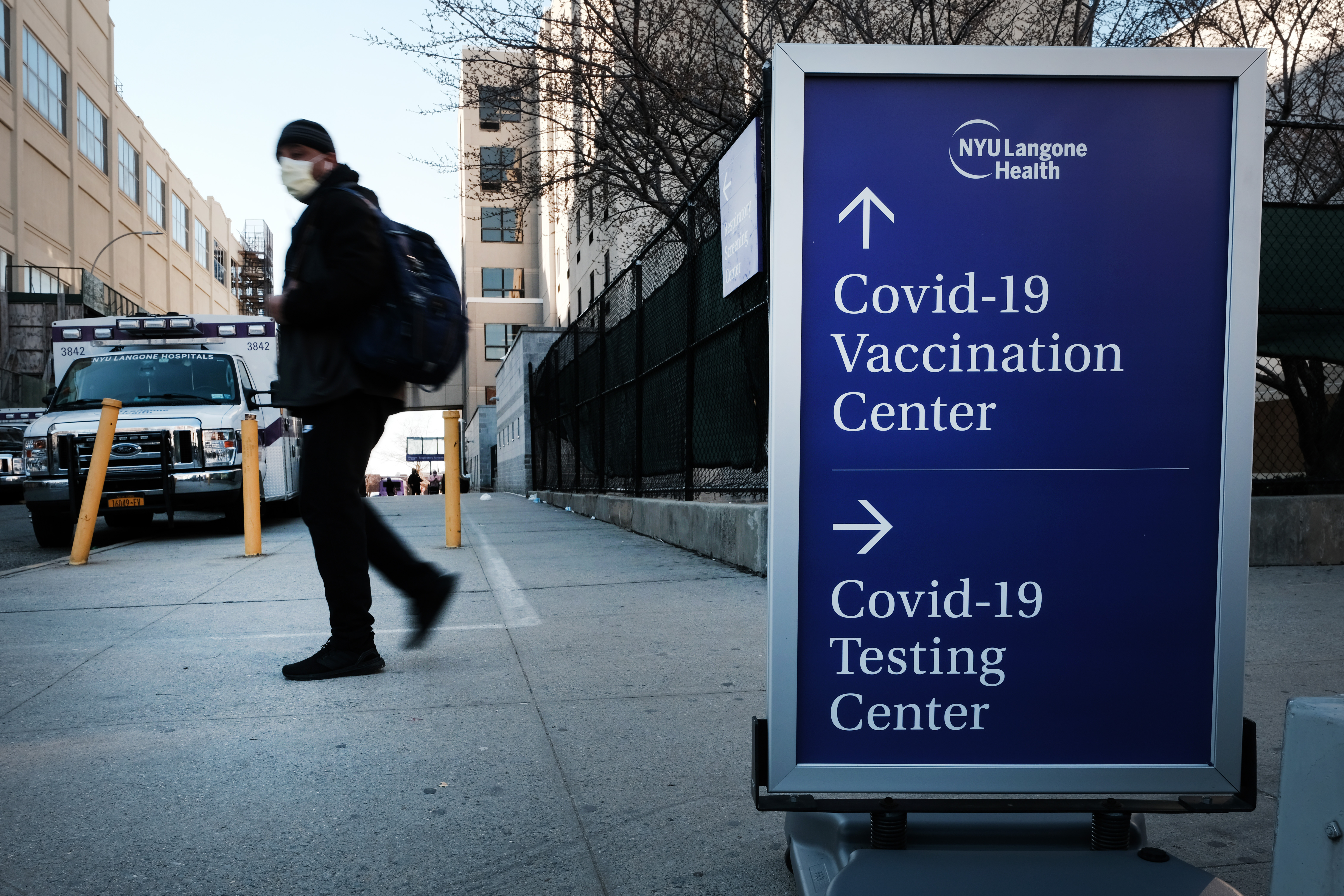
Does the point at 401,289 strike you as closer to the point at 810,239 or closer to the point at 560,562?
the point at 810,239

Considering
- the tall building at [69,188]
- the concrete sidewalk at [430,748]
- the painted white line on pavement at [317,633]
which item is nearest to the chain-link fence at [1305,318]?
the concrete sidewalk at [430,748]

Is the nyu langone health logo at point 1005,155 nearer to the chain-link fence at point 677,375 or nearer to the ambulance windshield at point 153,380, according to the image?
the chain-link fence at point 677,375

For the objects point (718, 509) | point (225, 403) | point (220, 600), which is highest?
point (225, 403)

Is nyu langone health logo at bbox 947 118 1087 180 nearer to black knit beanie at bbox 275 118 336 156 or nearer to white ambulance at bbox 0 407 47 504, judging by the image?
black knit beanie at bbox 275 118 336 156

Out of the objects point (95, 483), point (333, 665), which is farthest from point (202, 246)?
point (333, 665)

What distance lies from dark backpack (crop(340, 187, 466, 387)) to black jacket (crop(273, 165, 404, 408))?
0.05 m

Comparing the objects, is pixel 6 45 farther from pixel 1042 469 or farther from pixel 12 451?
pixel 1042 469

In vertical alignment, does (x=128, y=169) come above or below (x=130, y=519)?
above

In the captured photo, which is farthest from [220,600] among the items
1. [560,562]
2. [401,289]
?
[401,289]

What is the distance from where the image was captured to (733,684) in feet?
12.8

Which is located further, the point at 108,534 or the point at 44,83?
the point at 44,83

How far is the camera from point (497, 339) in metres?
57.1

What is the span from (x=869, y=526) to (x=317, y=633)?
145 inches

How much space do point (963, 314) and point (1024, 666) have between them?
716mm
